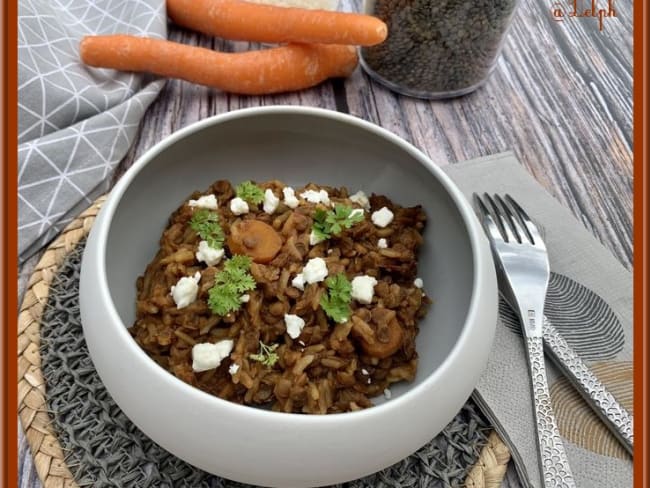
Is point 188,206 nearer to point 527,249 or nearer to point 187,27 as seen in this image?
point 527,249

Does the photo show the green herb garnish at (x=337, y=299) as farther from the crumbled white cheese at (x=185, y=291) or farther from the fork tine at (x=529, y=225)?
the fork tine at (x=529, y=225)

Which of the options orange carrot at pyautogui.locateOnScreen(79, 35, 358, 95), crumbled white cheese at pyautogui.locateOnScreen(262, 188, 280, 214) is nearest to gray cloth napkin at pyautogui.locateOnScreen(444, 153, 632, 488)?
crumbled white cheese at pyautogui.locateOnScreen(262, 188, 280, 214)

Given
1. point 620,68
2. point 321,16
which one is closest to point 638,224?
point 620,68

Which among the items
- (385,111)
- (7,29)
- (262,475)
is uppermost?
(7,29)

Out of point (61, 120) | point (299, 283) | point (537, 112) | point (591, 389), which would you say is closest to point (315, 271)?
point (299, 283)

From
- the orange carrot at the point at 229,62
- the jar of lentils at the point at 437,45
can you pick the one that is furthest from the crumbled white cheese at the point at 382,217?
the orange carrot at the point at 229,62

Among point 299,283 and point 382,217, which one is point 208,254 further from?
point 382,217

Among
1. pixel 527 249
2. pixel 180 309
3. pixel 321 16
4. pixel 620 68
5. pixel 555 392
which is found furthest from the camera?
pixel 620 68

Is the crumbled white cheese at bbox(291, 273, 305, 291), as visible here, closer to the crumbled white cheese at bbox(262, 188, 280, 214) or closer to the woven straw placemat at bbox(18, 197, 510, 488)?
the crumbled white cheese at bbox(262, 188, 280, 214)
